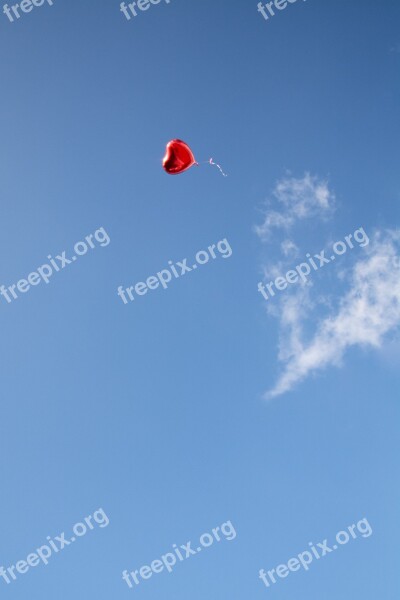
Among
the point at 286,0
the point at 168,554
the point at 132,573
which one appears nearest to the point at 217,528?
the point at 168,554

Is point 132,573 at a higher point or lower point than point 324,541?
higher

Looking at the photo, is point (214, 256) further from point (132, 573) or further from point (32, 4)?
point (132, 573)

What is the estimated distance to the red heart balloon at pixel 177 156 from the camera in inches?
634

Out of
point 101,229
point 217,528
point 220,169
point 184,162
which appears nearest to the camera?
point 184,162

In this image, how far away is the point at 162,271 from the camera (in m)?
19.2

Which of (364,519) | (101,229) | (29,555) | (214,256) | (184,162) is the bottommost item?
(364,519)

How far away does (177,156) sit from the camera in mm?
16141

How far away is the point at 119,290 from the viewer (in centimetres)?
1927

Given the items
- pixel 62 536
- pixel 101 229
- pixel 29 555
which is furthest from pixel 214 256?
pixel 29 555

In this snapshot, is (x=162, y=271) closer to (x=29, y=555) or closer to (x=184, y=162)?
(x=184, y=162)

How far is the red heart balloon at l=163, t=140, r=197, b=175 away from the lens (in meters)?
16.1

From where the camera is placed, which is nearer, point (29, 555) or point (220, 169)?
point (220, 169)

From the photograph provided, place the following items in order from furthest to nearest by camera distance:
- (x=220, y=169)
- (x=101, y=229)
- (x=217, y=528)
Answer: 1. (x=217, y=528)
2. (x=101, y=229)
3. (x=220, y=169)

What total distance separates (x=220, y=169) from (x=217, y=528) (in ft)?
53.9
